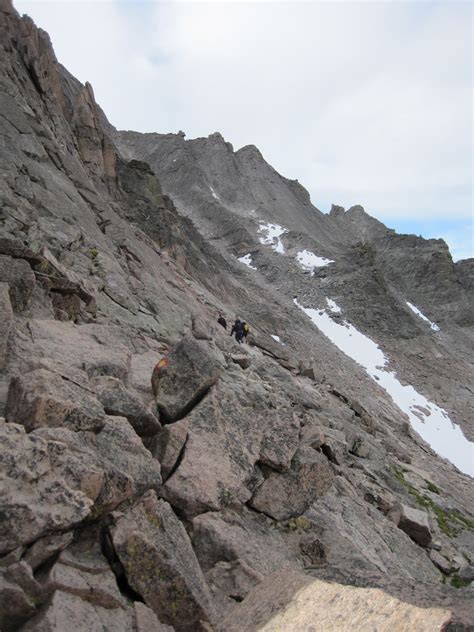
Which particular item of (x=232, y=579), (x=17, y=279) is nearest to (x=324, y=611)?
(x=232, y=579)

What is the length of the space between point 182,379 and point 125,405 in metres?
1.84

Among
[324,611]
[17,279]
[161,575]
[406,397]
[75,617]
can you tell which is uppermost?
[406,397]

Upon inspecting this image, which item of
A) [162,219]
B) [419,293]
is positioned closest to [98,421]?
[162,219]

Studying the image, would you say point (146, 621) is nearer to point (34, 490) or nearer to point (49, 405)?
point (34, 490)

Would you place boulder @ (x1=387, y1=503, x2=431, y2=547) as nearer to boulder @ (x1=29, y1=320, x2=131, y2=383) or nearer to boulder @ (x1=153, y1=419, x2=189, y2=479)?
boulder @ (x1=153, y1=419, x2=189, y2=479)

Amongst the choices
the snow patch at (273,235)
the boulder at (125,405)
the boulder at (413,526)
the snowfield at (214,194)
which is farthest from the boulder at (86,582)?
the snowfield at (214,194)

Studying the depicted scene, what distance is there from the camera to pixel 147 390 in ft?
34.8

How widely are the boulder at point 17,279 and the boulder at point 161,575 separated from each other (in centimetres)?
681

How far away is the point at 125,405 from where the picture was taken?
8.75m

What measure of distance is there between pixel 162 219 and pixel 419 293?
62.7m

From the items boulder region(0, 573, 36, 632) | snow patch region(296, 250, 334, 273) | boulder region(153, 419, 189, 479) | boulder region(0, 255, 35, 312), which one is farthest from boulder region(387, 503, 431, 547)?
snow patch region(296, 250, 334, 273)

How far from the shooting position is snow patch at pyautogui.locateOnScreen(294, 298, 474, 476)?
3991 cm

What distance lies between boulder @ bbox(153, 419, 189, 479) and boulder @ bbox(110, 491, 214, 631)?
1548mm

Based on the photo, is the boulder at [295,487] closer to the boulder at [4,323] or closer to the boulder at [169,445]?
the boulder at [169,445]
